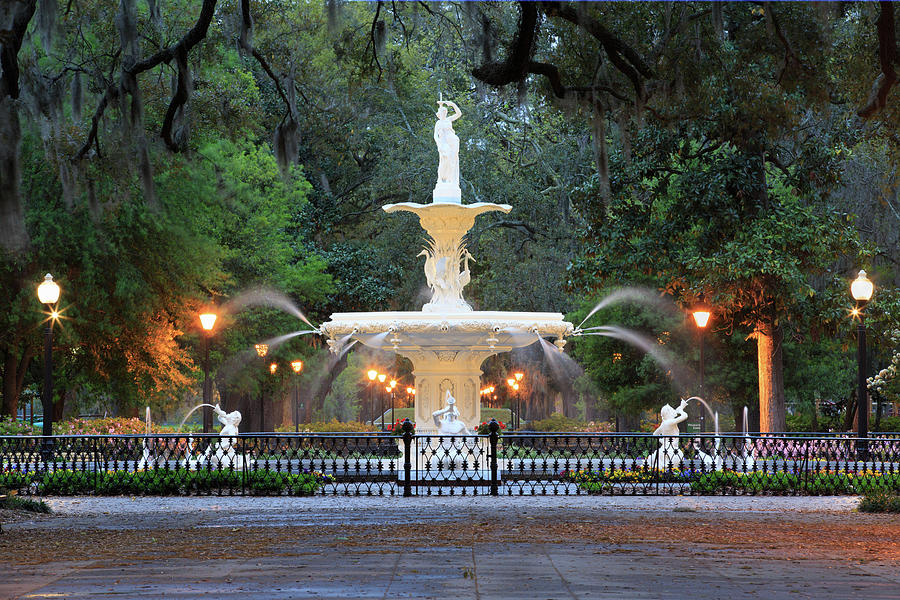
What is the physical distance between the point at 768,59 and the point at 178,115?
1504 cm

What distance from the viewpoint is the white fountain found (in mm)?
21266

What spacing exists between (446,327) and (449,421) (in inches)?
74.0

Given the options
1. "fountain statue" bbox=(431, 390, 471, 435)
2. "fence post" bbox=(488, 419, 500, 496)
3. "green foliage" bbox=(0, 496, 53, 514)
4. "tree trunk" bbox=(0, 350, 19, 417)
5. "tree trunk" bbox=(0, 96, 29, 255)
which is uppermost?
"tree trunk" bbox=(0, 96, 29, 255)

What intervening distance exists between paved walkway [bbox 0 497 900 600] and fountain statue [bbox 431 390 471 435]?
4.83 m

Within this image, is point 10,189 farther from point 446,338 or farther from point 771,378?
point 771,378

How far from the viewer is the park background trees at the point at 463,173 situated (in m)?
14.7

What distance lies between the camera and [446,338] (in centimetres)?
2192

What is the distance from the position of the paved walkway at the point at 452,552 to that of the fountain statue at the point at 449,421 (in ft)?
15.9

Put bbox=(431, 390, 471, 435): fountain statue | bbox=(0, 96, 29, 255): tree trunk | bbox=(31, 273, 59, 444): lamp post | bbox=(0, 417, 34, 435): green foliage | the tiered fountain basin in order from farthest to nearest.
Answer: bbox=(0, 417, 34, 435): green foliage
bbox=(431, 390, 471, 435): fountain statue
the tiered fountain basin
bbox=(31, 273, 59, 444): lamp post
bbox=(0, 96, 29, 255): tree trunk

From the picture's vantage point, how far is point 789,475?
1923 centimetres

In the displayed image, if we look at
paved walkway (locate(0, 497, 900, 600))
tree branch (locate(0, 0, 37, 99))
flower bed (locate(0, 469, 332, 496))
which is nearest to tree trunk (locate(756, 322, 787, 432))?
paved walkway (locate(0, 497, 900, 600))

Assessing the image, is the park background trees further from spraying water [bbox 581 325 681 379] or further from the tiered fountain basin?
the tiered fountain basin

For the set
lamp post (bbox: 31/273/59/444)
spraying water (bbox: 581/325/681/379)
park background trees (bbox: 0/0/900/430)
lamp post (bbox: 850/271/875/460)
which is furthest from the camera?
spraying water (bbox: 581/325/681/379)

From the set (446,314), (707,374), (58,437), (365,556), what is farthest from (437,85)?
(365,556)
